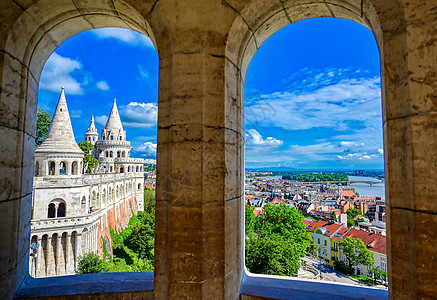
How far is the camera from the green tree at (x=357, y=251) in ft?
69.2

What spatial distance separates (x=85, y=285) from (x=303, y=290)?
88.1 inches

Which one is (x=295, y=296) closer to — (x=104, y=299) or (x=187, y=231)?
(x=187, y=231)

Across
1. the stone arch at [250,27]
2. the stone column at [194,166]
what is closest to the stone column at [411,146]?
the stone arch at [250,27]

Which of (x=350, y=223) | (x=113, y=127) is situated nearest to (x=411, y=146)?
(x=350, y=223)

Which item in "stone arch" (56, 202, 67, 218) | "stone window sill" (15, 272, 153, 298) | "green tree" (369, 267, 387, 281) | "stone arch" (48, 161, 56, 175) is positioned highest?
"stone arch" (48, 161, 56, 175)

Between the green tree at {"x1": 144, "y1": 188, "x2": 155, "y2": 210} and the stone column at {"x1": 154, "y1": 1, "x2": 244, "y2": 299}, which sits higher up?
the stone column at {"x1": 154, "y1": 1, "x2": 244, "y2": 299}

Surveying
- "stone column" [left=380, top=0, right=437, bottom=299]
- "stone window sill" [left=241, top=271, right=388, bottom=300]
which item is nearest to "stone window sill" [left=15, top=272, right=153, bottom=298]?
"stone window sill" [left=241, top=271, right=388, bottom=300]

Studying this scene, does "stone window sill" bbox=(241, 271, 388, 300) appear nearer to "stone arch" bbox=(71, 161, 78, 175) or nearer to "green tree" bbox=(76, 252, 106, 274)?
"green tree" bbox=(76, 252, 106, 274)

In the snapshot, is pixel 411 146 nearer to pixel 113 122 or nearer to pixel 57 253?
pixel 57 253

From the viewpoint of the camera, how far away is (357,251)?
21.9m

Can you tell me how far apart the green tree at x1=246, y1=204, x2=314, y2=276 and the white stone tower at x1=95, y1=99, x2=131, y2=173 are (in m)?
32.8

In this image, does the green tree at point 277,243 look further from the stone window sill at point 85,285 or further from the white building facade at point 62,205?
the white building facade at point 62,205

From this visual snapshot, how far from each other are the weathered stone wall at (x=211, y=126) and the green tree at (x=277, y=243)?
9761 mm

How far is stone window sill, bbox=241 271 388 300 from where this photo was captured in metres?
2.26
